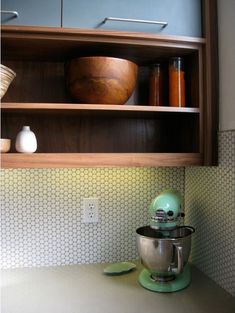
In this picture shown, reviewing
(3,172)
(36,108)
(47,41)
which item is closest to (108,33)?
(47,41)

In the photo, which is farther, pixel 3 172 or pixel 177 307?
pixel 3 172

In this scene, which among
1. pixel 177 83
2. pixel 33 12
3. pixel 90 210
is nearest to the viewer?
pixel 33 12

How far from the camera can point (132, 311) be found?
3.10ft

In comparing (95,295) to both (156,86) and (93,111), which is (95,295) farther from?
(156,86)

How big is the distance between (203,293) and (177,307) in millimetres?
150

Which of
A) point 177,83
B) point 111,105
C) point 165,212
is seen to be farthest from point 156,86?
point 165,212

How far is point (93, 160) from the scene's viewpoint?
1.05 meters

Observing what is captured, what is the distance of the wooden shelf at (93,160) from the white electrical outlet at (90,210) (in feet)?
1.07

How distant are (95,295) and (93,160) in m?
0.47

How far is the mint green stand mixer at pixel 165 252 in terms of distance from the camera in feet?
3.49

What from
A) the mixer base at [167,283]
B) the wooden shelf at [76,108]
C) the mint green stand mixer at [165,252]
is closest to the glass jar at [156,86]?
the wooden shelf at [76,108]

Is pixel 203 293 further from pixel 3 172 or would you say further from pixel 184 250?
pixel 3 172

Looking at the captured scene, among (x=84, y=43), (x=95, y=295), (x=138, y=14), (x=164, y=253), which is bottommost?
(x=95, y=295)

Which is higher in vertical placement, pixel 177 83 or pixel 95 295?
pixel 177 83
